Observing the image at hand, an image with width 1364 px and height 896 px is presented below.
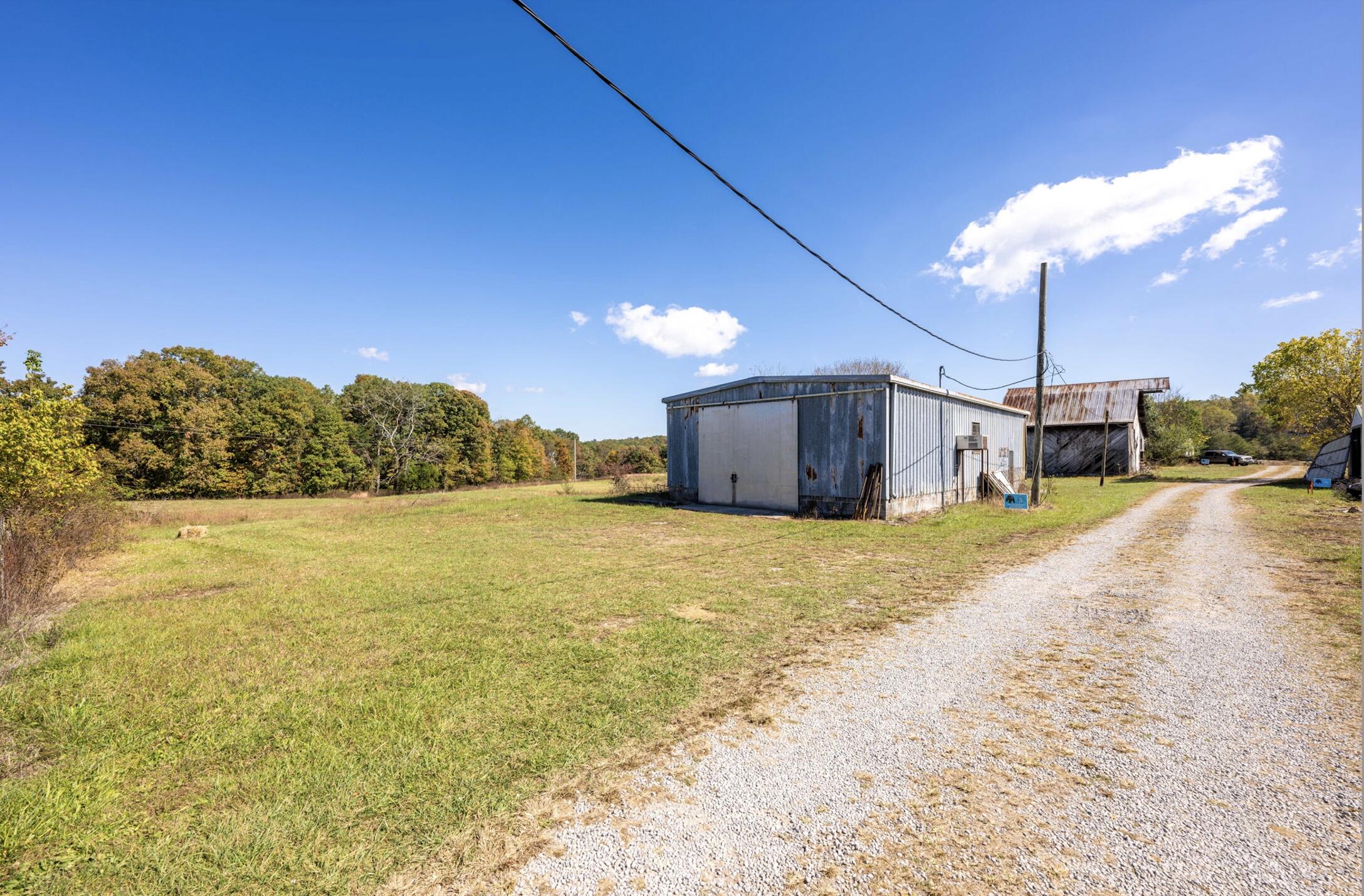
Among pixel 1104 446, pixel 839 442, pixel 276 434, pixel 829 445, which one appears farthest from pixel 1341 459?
pixel 276 434

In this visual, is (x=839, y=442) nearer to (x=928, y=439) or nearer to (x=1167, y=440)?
(x=928, y=439)

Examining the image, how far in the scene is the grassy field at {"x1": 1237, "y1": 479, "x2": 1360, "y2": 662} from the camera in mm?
5445

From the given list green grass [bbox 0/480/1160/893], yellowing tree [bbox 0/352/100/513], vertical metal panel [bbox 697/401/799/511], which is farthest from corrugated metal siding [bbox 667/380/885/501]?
yellowing tree [bbox 0/352/100/513]

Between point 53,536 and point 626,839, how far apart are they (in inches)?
501

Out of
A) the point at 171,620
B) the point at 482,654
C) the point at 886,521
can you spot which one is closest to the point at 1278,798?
the point at 482,654

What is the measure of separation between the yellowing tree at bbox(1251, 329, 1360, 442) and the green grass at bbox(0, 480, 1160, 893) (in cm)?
2850

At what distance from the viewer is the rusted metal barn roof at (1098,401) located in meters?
31.1

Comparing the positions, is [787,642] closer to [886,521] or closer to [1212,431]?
[886,521]

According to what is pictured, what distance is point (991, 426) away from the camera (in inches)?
842

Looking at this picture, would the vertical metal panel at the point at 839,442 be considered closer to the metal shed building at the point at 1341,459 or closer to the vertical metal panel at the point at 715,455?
the vertical metal panel at the point at 715,455

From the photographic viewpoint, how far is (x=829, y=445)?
1551cm

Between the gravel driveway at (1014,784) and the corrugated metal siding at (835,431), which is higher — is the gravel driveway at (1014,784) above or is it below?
below

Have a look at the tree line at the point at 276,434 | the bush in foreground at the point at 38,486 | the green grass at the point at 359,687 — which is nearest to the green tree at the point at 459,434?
the tree line at the point at 276,434

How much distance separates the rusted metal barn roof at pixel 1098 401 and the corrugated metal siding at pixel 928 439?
14854mm
